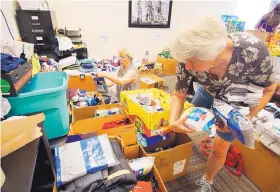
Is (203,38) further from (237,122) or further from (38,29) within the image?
(38,29)

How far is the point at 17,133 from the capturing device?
55 cm

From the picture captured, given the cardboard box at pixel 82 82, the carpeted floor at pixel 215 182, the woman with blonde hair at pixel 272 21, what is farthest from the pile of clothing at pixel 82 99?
the woman with blonde hair at pixel 272 21

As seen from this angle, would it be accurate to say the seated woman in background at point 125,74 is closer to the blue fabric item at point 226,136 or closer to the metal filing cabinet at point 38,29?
the blue fabric item at point 226,136

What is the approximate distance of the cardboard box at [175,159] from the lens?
4.24 ft

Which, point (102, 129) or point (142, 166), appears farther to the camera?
point (102, 129)

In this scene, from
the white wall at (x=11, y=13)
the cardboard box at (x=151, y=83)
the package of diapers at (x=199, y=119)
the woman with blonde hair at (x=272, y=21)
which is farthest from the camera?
the cardboard box at (x=151, y=83)

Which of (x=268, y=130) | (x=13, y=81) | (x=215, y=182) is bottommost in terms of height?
(x=215, y=182)

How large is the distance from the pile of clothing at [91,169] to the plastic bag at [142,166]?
20cm

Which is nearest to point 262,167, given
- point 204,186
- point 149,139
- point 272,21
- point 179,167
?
point 204,186

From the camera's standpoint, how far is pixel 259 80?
982 mm

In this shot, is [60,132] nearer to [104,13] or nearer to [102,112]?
[102,112]

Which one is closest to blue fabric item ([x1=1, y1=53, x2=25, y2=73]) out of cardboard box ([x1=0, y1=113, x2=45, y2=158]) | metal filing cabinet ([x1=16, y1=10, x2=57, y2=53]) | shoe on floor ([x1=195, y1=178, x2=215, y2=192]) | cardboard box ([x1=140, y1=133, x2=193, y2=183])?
cardboard box ([x1=0, y1=113, x2=45, y2=158])

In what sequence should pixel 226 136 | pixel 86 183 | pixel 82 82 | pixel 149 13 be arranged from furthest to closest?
pixel 149 13, pixel 82 82, pixel 226 136, pixel 86 183

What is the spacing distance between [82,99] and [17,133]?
998mm
